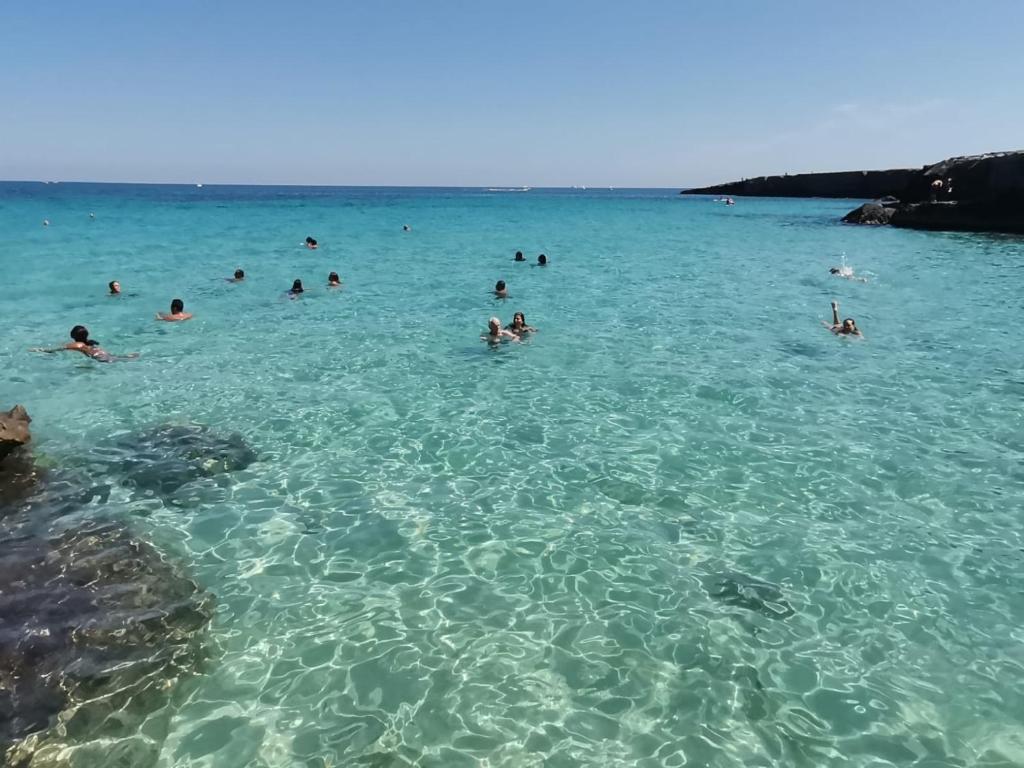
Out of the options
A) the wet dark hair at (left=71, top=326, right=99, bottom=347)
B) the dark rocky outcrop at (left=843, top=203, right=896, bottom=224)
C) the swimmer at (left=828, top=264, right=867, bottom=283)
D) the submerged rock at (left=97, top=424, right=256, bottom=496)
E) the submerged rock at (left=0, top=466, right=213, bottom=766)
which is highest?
the dark rocky outcrop at (left=843, top=203, right=896, bottom=224)

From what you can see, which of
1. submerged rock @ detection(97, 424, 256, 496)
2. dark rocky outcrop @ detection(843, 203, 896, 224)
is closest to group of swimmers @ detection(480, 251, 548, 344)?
submerged rock @ detection(97, 424, 256, 496)

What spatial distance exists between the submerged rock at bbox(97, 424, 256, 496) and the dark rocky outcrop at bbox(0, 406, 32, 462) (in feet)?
3.46

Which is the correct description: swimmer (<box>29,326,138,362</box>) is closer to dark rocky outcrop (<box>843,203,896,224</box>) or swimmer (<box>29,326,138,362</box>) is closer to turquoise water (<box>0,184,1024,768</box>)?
turquoise water (<box>0,184,1024,768</box>)

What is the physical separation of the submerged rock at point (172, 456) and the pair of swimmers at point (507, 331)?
778cm

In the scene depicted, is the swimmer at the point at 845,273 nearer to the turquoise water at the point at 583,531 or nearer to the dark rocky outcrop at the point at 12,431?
the turquoise water at the point at 583,531

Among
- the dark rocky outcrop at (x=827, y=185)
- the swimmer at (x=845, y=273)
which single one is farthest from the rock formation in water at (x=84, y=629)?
the dark rocky outcrop at (x=827, y=185)

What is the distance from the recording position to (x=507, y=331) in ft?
60.2

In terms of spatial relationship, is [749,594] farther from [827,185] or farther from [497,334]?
[827,185]

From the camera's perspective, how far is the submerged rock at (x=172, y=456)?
33.0ft

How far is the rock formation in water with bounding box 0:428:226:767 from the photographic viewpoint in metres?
5.60

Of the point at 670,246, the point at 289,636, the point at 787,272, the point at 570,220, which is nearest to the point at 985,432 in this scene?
the point at 289,636

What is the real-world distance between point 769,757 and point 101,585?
703 cm

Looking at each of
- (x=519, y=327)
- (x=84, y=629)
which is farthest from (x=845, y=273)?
(x=84, y=629)

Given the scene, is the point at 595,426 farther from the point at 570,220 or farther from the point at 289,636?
the point at 570,220
